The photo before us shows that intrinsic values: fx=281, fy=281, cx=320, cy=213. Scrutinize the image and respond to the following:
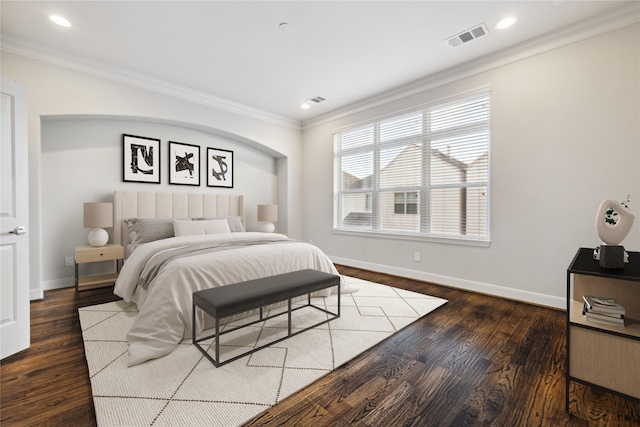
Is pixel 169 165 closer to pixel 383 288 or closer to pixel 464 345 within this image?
pixel 383 288

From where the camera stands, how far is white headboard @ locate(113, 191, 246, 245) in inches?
152

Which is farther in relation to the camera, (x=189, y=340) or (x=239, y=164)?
(x=239, y=164)

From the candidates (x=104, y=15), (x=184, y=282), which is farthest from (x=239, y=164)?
(x=184, y=282)

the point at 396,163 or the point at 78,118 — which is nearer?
the point at 78,118

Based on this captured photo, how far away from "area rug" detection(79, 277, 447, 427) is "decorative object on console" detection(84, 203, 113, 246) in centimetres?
99

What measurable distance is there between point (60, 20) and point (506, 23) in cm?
435

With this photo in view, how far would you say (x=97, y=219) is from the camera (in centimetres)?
347

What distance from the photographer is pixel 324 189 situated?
18.2ft

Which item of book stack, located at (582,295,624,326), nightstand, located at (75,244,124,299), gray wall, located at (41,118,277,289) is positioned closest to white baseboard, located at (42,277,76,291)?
gray wall, located at (41,118,277,289)

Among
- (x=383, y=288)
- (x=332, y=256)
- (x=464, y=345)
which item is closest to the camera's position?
(x=464, y=345)

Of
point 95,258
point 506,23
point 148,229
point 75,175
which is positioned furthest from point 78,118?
point 506,23

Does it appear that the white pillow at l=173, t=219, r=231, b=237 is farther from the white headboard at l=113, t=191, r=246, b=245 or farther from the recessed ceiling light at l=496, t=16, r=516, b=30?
the recessed ceiling light at l=496, t=16, r=516, b=30

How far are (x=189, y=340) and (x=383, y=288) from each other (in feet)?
7.74

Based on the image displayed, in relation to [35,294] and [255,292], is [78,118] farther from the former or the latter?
[255,292]
